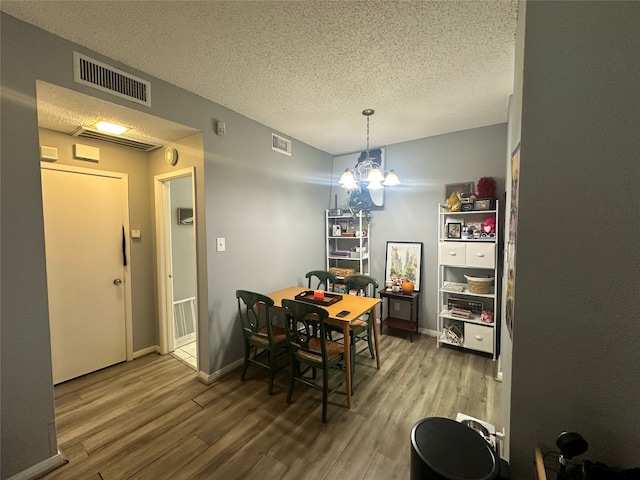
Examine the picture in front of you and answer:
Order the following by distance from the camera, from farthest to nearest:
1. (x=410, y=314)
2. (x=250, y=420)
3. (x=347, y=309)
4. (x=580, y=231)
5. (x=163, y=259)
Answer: (x=410, y=314) → (x=163, y=259) → (x=347, y=309) → (x=250, y=420) → (x=580, y=231)

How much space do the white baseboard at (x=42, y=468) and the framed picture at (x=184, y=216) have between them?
2370 millimetres

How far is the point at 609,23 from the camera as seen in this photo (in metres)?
0.84

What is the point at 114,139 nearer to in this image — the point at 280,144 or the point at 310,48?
the point at 280,144

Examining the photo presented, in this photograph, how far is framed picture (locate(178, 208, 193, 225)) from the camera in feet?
11.2

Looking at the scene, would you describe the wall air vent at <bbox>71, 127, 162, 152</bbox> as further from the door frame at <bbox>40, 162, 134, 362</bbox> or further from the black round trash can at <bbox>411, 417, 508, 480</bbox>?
the black round trash can at <bbox>411, 417, 508, 480</bbox>

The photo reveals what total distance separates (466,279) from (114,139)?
14.1 feet

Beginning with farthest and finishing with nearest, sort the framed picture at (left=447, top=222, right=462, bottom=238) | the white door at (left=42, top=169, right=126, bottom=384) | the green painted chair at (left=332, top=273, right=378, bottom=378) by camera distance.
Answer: the framed picture at (left=447, top=222, right=462, bottom=238) → the green painted chair at (left=332, top=273, right=378, bottom=378) → the white door at (left=42, top=169, right=126, bottom=384)

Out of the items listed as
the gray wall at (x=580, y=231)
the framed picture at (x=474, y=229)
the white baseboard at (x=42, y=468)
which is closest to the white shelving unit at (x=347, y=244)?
the framed picture at (x=474, y=229)

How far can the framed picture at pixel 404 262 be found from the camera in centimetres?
365

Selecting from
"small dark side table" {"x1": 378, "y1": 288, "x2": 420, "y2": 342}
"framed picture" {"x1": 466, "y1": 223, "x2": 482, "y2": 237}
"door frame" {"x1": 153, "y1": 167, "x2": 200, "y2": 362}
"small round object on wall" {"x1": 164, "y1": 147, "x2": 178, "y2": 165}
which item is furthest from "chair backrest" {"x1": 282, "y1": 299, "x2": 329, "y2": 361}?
"framed picture" {"x1": 466, "y1": 223, "x2": 482, "y2": 237}

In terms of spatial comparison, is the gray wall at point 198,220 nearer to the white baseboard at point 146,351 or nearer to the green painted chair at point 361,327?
the green painted chair at point 361,327

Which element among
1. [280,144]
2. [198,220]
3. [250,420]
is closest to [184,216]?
[198,220]

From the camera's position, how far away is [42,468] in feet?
5.31

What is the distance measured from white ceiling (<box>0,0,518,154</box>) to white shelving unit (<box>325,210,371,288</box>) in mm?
1738
